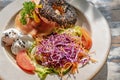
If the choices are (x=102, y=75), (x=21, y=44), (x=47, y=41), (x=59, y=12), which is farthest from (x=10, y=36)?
(x=102, y=75)

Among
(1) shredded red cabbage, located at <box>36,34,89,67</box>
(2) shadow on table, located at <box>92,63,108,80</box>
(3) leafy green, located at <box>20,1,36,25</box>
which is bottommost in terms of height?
(2) shadow on table, located at <box>92,63,108,80</box>

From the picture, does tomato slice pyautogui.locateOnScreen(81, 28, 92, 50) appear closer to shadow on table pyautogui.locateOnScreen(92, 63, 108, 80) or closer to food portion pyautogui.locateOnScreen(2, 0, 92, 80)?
food portion pyautogui.locateOnScreen(2, 0, 92, 80)

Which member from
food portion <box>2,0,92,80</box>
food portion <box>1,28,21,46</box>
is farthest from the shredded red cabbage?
food portion <box>1,28,21,46</box>

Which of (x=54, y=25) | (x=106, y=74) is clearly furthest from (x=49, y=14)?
(x=106, y=74)

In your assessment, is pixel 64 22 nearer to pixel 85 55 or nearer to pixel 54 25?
pixel 54 25

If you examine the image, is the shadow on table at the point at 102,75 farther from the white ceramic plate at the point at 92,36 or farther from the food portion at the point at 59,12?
the food portion at the point at 59,12

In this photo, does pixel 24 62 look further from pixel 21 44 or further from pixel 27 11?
pixel 27 11
